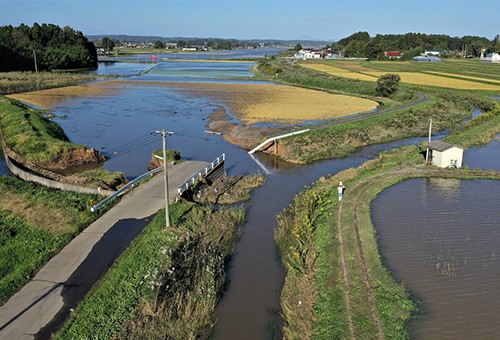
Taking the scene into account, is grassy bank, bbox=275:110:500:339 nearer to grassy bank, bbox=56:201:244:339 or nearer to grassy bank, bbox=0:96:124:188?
grassy bank, bbox=56:201:244:339

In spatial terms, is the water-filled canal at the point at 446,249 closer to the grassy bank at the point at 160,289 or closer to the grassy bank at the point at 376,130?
the grassy bank at the point at 160,289

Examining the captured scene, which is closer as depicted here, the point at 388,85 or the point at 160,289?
the point at 160,289

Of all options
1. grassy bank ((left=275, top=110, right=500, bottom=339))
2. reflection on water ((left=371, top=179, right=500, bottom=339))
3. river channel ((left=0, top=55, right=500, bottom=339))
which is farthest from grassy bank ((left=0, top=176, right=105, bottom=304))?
reflection on water ((left=371, top=179, right=500, bottom=339))

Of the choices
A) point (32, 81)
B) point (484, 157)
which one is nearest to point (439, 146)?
point (484, 157)

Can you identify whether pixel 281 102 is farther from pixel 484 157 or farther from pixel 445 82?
pixel 445 82

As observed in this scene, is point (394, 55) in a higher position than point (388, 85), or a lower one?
higher

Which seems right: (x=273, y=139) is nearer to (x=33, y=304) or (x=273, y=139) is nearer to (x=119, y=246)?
(x=119, y=246)
